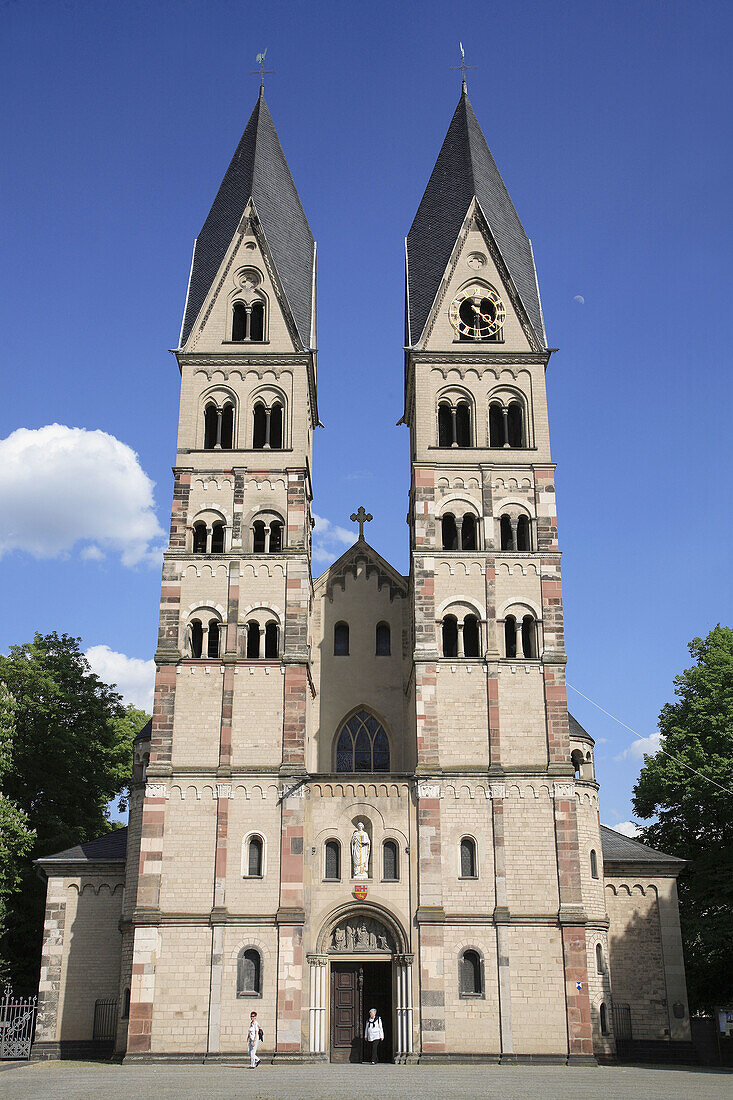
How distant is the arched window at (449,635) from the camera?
36.2 meters

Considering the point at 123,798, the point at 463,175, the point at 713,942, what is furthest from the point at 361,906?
the point at 463,175

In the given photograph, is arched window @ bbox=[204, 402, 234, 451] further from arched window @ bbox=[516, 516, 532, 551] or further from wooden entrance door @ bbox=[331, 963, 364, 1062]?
wooden entrance door @ bbox=[331, 963, 364, 1062]

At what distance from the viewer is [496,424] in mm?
39562

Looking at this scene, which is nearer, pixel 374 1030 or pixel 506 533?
pixel 374 1030

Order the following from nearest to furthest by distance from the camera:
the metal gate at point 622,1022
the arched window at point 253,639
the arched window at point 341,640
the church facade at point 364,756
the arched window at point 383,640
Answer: the church facade at point 364,756 → the metal gate at point 622,1022 → the arched window at point 253,639 → the arched window at point 341,640 → the arched window at point 383,640

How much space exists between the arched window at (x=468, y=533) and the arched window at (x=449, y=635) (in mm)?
2932

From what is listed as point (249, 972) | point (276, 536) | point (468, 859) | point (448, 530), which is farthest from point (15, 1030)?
point (448, 530)

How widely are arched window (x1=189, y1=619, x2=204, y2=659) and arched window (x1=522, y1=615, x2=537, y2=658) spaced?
33.9ft

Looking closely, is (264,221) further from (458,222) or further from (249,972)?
(249,972)

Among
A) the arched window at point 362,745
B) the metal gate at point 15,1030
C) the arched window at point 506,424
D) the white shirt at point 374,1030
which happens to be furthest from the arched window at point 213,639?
the white shirt at point 374,1030

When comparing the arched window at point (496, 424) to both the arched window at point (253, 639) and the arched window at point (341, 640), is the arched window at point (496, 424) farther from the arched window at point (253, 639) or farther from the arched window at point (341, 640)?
the arched window at point (253, 639)

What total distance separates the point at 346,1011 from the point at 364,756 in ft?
28.4

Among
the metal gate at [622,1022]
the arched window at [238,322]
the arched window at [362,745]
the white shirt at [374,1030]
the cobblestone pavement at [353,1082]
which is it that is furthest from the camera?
the arched window at [238,322]

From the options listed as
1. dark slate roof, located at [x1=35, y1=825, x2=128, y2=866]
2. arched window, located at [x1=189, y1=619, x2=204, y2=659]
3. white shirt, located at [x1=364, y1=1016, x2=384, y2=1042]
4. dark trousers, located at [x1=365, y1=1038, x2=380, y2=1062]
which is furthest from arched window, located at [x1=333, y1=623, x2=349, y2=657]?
dark trousers, located at [x1=365, y1=1038, x2=380, y2=1062]
